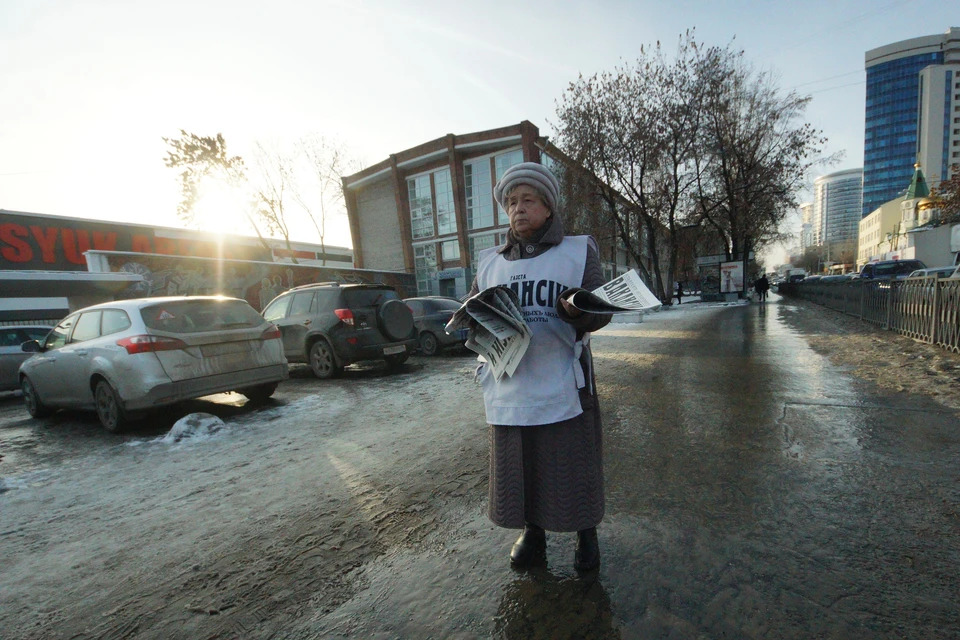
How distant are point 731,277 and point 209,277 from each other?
1152 inches

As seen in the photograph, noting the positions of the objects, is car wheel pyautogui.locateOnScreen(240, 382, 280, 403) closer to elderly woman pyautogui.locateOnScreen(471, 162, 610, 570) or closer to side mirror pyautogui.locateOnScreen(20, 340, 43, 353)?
side mirror pyautogui.locateOnScreen(20, 340, 43, 353)

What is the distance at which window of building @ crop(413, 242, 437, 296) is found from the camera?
39438mm

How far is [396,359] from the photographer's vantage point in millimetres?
8898

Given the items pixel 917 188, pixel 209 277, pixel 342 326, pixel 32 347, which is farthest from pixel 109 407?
pixel 917 188

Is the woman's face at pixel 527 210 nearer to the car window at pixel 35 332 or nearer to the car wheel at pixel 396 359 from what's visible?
the car wheel at pixel 396 359

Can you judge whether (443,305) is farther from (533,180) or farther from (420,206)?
(420,206)

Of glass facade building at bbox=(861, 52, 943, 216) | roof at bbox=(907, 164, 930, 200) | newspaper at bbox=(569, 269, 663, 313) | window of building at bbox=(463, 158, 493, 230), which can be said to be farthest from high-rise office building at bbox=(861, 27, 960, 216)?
newspaper at bbox=(569, 269, 663, 313)

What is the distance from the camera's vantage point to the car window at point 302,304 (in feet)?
26.9

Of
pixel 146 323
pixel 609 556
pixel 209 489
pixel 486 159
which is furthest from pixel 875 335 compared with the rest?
pixel 486 159

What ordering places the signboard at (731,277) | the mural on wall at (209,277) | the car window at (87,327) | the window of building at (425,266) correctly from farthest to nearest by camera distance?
the window of building at (425,266)
the signboard at (731,277)
the mural on wall at (209,277)
the car window at (87,327)

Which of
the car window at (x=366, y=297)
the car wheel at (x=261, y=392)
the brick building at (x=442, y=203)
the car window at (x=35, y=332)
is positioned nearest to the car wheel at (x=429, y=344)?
Answer: the car window at (x=366, y=297)

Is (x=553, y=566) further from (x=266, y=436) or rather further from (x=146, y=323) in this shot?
(x=146, y=323)

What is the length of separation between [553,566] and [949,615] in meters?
1.53

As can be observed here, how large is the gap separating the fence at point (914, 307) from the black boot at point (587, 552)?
8.62 metres
